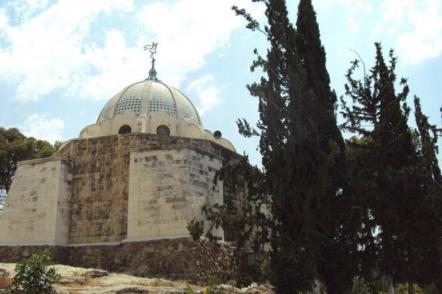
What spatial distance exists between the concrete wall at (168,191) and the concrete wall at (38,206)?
98.2 inches

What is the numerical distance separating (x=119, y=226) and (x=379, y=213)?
847 cm

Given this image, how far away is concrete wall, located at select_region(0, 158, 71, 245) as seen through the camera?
16.5m

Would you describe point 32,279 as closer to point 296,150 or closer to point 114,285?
point 114,285

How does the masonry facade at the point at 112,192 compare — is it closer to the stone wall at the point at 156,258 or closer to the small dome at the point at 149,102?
the stone wall at the point at 156,258

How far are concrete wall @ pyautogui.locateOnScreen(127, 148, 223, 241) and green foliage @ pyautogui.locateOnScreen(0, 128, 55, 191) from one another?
1158 centimetres

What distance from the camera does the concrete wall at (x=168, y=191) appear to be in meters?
15.4

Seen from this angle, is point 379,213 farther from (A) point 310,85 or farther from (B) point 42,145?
(B) point 42,145

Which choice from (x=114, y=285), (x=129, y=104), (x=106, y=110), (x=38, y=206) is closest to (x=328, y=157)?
(x=114, y=285)

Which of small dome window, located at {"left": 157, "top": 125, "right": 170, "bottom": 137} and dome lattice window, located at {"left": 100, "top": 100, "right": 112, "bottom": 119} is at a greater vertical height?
dome lattice window, located at {"left": 100, "top": 100, "right": 112, "bottom": 119}

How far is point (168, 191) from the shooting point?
15.8 metres

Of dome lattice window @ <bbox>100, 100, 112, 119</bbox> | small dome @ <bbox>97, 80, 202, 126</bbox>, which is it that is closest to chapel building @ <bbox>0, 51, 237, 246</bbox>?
small dome @ <bbox>97, 80, 202, 126</bbox>

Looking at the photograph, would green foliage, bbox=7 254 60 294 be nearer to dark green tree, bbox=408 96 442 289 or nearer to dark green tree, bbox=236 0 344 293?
dark green tree, bbox=236 0 344 293

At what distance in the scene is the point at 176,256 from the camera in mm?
14906

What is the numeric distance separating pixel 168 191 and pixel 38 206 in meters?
4.54
